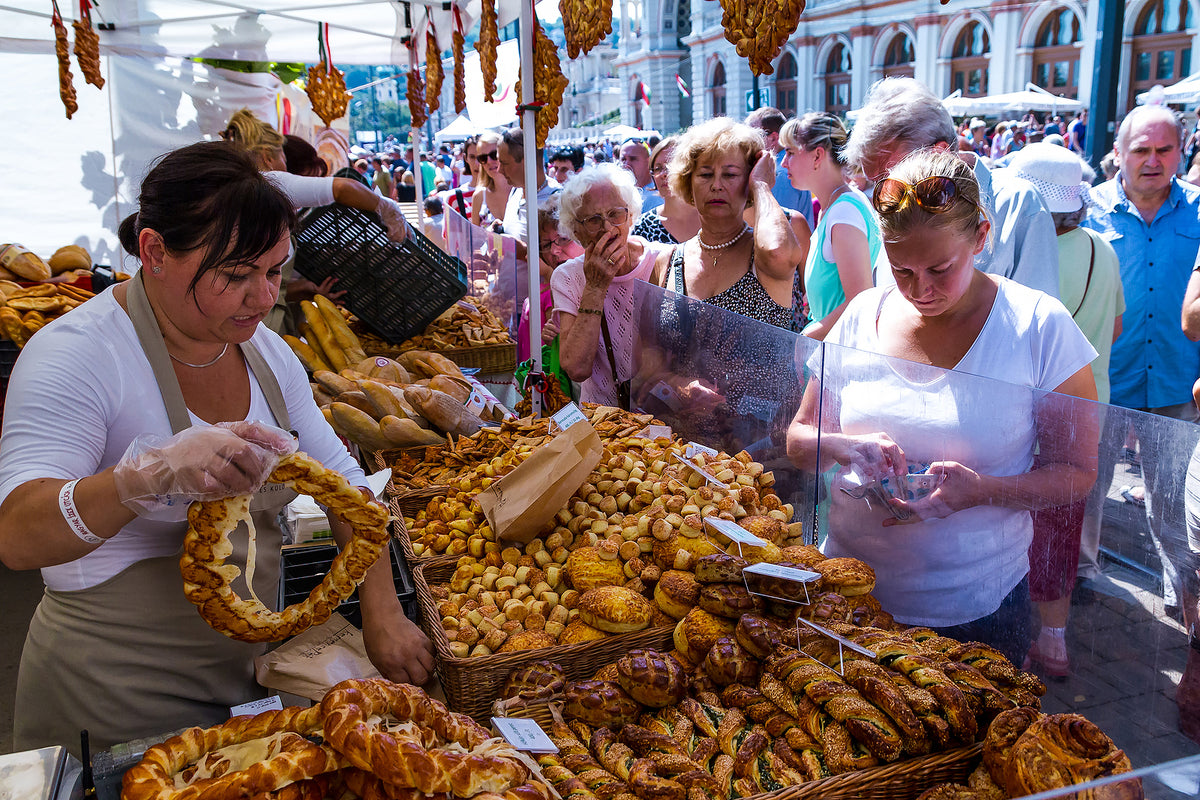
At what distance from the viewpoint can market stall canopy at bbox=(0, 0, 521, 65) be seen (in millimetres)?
5980

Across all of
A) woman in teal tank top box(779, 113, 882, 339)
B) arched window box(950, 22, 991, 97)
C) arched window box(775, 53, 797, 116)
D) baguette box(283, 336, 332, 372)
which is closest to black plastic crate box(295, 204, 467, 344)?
baguette box(283, 336, 332, 372)

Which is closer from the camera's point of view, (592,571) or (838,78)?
(592,571)

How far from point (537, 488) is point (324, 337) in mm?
2408

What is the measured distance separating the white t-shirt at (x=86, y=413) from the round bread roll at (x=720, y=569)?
1.03 m

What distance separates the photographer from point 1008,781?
3.96ft

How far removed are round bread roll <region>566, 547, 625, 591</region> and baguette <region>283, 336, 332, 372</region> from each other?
2.38 metres

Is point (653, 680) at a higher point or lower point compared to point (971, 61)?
lower

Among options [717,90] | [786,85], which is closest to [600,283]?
[786,85]

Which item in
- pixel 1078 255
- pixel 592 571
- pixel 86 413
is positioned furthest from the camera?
pixel 1078 255

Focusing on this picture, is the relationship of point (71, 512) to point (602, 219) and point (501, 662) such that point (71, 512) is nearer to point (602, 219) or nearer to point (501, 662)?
point (501, 662)

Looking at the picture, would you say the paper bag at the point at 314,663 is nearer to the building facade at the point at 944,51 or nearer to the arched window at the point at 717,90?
the building facade at the point at 944,51

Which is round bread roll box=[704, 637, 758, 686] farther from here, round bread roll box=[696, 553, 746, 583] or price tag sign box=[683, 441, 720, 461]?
price tag sign box=[683, 441, 720, 461]

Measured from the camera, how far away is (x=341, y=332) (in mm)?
4195

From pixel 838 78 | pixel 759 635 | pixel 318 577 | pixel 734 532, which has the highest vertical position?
pixel 838 78
